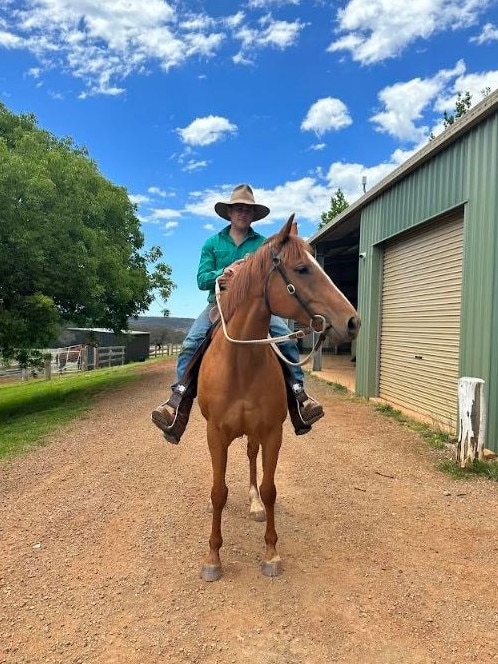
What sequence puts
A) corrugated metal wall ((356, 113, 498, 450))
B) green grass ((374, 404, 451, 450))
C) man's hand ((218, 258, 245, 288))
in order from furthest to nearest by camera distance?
1. green grass ((374, 404, 451, 450))
2. corrugated metal wall ((356, 113, 498, 450))
3. man's hand ((218, 258, 245, 288))

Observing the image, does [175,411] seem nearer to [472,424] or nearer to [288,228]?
[288,228]

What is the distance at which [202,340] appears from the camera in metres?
3.91

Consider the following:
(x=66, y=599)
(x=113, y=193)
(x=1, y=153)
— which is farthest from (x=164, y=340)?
(x=66, y=599)

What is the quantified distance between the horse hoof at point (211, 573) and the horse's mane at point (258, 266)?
182 cm

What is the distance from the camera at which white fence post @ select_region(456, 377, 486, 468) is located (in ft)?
18.5

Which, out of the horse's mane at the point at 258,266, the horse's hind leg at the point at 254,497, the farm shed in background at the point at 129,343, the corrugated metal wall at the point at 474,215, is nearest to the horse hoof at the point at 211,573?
the horse's hind leg at the point at 254,497

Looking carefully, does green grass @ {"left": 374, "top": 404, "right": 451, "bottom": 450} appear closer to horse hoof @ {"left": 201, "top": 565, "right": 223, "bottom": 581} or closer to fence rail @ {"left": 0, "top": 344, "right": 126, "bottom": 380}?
horse hoof @ {"left": 201, "top": 565, "right": 223, "bottom": 581}

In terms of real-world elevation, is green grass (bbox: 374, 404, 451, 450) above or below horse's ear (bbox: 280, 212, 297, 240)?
below

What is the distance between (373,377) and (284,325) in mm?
7382

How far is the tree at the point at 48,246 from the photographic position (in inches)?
404

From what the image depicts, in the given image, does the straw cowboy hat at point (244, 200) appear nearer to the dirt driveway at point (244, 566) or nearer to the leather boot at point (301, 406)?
the leather boot at point (301, 406)

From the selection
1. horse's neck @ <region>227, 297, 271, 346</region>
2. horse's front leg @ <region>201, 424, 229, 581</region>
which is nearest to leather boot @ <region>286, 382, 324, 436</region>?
horse's front leg @ <region>201, 424, 229, 581</region>

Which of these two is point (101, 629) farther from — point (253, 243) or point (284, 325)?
point (253, 243)

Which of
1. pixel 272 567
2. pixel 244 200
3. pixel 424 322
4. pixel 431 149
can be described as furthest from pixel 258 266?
pixel 424 322
